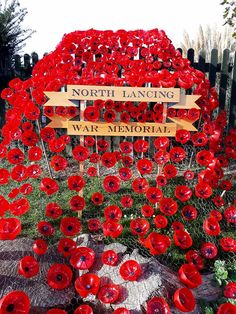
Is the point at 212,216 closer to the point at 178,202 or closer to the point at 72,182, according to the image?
the point at 178,202

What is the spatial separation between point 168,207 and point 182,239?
42 centimetres

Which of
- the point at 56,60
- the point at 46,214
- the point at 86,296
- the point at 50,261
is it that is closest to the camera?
the point at 86,296

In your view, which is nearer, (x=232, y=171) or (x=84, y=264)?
(x=84, y=264)

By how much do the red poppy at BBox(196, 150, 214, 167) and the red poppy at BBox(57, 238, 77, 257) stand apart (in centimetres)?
169

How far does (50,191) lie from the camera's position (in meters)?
3.63

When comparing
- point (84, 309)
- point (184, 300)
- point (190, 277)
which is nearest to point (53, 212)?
point (84, 309)

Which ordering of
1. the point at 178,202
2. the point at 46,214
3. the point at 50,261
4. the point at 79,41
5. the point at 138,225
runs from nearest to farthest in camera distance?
1. the point at 50,261
2. the point at 138,225
3. the point at 46,214
4. the point at 178,202
5. the point at 79,41

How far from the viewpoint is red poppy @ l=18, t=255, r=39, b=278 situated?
2.63 metres

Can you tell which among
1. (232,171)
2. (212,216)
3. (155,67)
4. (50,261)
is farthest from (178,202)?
(155,67)

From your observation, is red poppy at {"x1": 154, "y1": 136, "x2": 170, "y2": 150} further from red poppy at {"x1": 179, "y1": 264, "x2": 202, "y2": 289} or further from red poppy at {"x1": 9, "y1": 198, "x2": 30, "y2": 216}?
red poppy at {"x1": 9, "y1": 198, "x2": 30, "y2": 216}

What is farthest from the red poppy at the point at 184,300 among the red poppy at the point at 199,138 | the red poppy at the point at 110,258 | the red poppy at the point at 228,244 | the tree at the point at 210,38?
the tree at the point at 210,38

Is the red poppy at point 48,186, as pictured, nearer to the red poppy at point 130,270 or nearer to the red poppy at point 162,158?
the red poppy at point 162,158

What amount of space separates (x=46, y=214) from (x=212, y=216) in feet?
5.45

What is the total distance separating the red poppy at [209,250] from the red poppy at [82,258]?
42.5 inches
